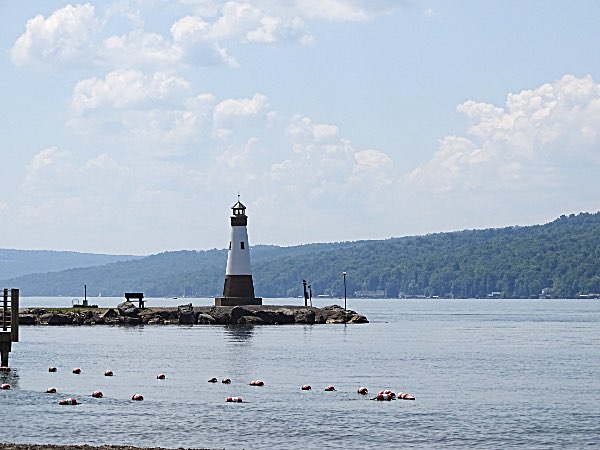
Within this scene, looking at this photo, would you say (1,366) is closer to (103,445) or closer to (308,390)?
(308,390)

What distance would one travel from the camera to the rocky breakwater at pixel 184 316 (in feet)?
425

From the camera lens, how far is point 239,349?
89.8 metres

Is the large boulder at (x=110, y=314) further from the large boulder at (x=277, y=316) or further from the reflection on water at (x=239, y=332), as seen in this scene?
the large boulder at (x=277, y=316)

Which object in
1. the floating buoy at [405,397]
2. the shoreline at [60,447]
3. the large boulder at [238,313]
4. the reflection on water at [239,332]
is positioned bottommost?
the shoreline at [60,447]

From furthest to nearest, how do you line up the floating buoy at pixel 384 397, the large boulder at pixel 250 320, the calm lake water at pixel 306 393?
the large boulder at pixel 250 320, the floating buoy at pixel 384 397, the calm lake water at pixel 306 393

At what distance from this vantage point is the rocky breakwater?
130 metres

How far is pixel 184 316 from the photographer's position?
443 feet

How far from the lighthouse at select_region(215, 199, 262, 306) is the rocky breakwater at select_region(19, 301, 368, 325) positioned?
45.7 inches

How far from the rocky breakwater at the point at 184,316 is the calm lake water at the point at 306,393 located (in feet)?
74.7

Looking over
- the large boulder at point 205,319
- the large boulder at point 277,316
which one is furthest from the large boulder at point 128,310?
the large boulder at point 277,316

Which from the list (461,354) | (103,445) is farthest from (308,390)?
(461,354)

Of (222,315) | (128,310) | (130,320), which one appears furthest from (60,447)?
(128,310)

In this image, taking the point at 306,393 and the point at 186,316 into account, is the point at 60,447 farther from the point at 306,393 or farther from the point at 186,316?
the point at 186,316

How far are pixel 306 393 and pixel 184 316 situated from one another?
79589 mm
